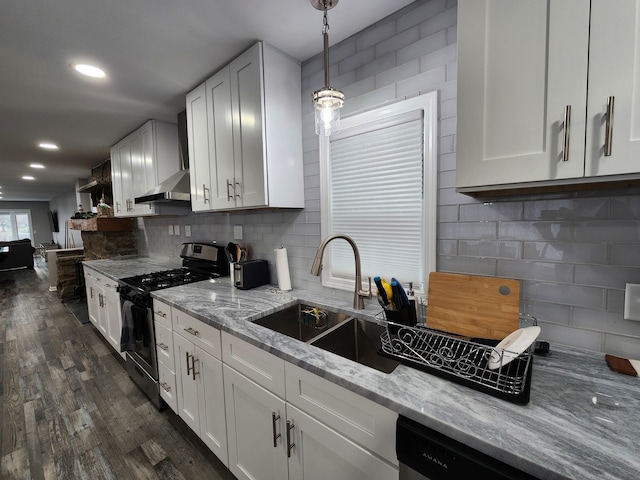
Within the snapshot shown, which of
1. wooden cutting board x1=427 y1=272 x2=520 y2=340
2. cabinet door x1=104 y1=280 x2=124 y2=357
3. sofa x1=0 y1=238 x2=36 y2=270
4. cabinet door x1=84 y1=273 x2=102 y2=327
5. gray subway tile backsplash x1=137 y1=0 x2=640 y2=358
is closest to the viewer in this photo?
gray subway tile backsplash x1=137 y1=0 x2=640 y2=358

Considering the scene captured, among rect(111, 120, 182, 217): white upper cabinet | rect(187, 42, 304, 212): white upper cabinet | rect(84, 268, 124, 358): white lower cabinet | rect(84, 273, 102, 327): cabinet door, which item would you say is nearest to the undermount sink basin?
rect(187, 42, 304, 212): white upper cabinet

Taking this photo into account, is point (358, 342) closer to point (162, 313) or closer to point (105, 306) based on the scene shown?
point (162, 313)

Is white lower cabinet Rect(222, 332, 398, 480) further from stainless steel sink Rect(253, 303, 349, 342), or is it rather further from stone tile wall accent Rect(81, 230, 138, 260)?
stone tile wall accent Rect(81, 230, 138, 260)

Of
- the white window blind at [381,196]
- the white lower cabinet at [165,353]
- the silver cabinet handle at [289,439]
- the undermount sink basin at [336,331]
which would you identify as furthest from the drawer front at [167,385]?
the white window blind at [381,196]

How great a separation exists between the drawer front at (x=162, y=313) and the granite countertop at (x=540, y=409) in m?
0.99

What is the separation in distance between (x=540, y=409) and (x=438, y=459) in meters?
0.30

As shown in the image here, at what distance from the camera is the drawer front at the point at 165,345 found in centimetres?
180

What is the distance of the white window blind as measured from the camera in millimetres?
1397

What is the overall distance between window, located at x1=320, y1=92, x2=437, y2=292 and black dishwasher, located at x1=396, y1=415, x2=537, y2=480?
2.50ft

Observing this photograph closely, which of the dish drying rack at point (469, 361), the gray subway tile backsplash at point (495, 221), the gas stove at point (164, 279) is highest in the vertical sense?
the gray subway tile backsplash at point (495, 221)

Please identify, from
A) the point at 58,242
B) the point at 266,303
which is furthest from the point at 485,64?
the point at 58,242

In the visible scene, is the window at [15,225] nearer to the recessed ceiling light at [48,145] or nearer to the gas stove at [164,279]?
the recessed ceiling light at [48,145]

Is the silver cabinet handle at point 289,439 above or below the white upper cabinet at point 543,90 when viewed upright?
below

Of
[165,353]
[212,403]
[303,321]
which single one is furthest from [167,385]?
[303,321]
